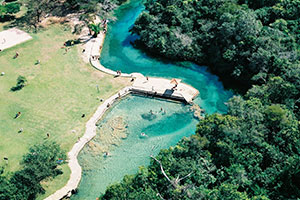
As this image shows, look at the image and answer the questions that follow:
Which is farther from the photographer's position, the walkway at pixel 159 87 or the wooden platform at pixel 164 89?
the walkway at pixel 159 87

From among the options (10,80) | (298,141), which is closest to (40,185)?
(10,80)

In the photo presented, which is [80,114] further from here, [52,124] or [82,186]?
[82,186]

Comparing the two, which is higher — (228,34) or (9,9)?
(228,34)

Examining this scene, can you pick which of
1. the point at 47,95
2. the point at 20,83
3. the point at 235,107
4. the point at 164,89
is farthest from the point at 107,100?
the point at 235,107

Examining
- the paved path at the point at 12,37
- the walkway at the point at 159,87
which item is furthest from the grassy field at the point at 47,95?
the walkway at the point at 159,87

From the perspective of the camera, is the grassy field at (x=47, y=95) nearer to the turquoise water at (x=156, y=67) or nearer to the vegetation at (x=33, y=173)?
the vegetation at (x=33, y=173)

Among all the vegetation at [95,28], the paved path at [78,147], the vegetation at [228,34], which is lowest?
the paved path at [78,147]

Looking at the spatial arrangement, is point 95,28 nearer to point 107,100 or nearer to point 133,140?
point 107,100
